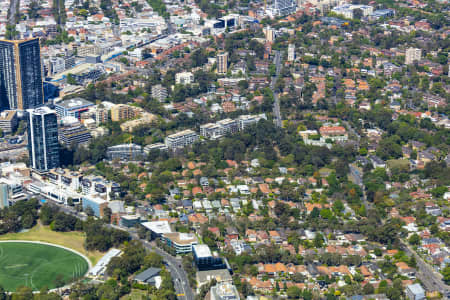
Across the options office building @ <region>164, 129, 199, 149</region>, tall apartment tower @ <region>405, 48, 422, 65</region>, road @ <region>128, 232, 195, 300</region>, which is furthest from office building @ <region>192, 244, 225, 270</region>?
tall apartment tower @ <region>405, 48, 422, 65</region>

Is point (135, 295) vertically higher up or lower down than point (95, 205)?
lower down

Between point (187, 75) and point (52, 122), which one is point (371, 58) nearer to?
point (187, 75)

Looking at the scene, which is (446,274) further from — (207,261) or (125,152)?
(125,152)

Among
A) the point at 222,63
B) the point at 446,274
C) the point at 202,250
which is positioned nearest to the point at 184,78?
the point at 222,63

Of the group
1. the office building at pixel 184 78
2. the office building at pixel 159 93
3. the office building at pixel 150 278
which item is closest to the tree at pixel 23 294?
the office building at pixel 150 278

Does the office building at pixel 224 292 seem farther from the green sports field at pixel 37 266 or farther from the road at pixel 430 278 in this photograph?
the road at pixel 430 278

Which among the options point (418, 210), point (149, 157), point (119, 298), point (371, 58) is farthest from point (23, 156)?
point (371, 58)

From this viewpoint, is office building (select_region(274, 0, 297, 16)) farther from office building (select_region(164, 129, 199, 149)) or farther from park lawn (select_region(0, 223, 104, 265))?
park lawn (select_region(0, 223, 104, 265))
